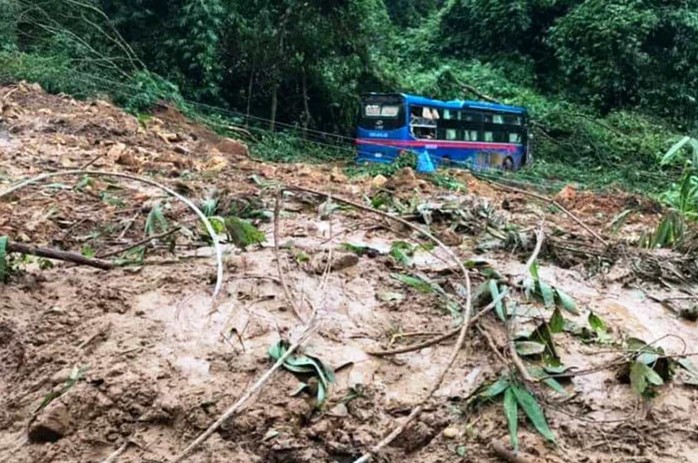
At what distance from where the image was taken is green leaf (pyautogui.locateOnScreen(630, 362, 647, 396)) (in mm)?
2424

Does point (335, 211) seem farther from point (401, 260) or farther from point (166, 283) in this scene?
point (166, 283)

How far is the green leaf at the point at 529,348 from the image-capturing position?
2.65m

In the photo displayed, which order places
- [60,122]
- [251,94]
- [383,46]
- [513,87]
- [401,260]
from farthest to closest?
[513,87] → [383,46] → [251,94] → [60,122] → [401,260]

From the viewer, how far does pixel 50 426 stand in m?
2.14

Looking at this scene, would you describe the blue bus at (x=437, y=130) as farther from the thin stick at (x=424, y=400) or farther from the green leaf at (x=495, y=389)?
the green leaf at (x=495, y=389)

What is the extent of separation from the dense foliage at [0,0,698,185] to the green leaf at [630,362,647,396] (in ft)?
33.6

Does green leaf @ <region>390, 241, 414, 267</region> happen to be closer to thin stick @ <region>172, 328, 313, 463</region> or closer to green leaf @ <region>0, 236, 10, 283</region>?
thin stick @ <region>172, 328, 313, 463</region>

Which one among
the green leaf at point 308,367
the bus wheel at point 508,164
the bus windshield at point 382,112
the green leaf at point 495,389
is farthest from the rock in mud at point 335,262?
the bus wheel at point 508,164

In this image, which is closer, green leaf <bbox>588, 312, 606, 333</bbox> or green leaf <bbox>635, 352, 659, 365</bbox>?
green leaf <bbox>635, 352, 659, 365</bbox>

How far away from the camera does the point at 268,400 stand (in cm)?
227

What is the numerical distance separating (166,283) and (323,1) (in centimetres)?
1320

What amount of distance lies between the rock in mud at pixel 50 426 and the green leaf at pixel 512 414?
4.59ft

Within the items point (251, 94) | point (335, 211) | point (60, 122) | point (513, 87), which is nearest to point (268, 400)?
point (335, 211)

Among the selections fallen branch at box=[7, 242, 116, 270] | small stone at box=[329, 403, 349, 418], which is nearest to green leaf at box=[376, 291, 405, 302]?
small stone at box=[329, 403, 349, 418]
